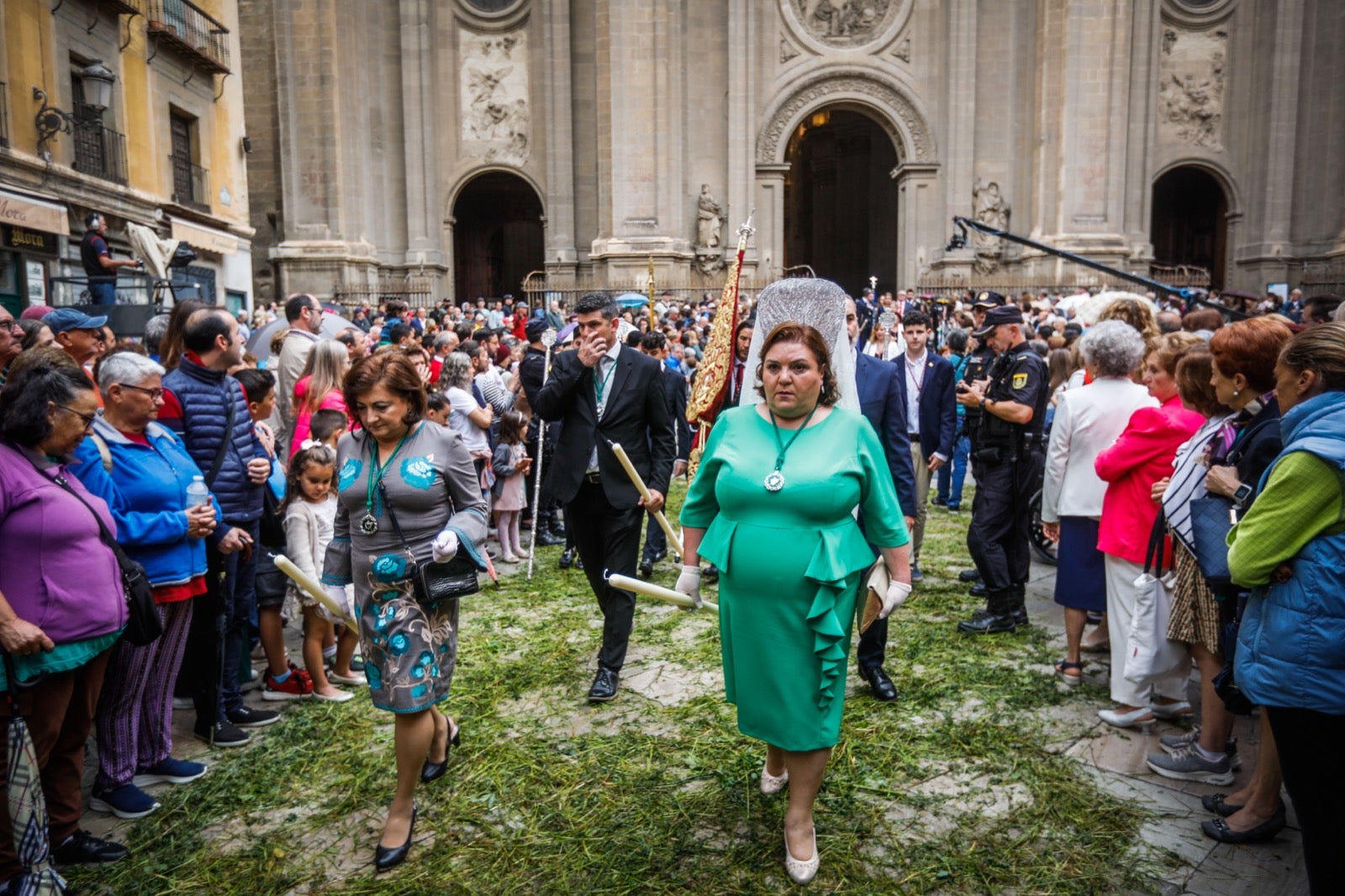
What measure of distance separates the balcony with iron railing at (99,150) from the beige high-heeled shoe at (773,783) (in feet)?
52.5

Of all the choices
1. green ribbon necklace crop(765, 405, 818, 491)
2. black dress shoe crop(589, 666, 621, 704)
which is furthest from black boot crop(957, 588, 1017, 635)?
green ribbon necklace crop(765, 405, 818, 491)

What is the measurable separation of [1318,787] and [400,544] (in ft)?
11.0

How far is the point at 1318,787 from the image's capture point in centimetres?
296

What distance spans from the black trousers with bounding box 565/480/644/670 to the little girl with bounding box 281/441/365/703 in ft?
4.68

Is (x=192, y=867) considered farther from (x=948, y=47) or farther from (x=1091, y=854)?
(x=948, y=47)

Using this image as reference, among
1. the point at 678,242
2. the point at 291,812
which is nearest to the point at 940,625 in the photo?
the point at 291,812

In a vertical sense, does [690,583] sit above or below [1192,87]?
below

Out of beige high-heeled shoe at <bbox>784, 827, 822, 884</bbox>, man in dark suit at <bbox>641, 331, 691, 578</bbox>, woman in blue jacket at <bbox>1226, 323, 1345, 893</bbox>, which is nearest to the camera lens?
woman in blue jacket at <bbox>1226, 323, 1345, 893</bbox>

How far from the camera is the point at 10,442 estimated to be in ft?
11.1

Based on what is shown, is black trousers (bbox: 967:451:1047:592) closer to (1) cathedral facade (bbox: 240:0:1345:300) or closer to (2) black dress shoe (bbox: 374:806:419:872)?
(2) black dress shoe (bbox: 374:806:419:872)

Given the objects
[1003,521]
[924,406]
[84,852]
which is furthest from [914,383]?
[84,852]

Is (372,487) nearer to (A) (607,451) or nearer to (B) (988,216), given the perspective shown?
(A) (607,451)

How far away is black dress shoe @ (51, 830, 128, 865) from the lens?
3623 millimetres

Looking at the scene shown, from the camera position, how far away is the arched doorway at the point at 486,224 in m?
30.7
